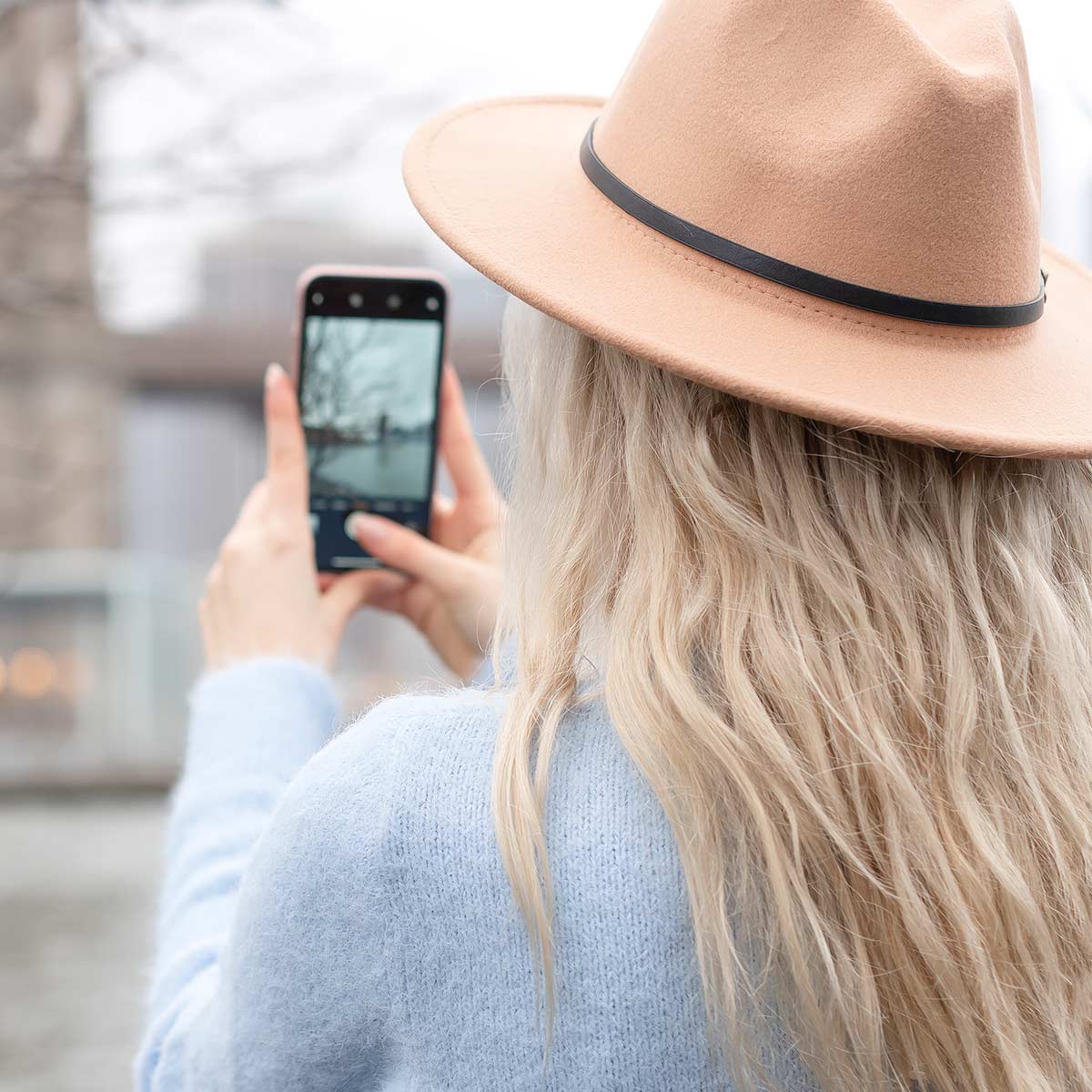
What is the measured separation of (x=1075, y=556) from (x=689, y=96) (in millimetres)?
426

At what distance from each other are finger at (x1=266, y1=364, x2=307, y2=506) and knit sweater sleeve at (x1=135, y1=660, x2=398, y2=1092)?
1.34 ft

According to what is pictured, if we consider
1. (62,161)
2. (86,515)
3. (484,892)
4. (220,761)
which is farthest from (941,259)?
(86,515)

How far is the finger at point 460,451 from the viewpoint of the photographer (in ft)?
4.70

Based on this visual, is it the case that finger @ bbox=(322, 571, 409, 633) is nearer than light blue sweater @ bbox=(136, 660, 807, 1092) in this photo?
No

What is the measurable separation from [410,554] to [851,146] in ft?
2.37

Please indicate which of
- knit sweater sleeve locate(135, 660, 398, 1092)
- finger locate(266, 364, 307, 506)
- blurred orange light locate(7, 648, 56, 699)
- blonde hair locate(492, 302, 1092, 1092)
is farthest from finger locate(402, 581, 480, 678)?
blurred orange light locate(7, 648, 56, 699)

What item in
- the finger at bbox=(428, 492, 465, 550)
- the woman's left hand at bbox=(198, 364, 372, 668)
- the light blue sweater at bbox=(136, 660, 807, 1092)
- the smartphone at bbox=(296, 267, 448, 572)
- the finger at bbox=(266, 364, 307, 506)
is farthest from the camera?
the finger at bbox=(428, 492, 465, 550)

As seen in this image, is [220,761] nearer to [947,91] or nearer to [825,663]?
[825,663]

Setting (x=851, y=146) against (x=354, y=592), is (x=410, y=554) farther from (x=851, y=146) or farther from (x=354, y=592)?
(x=851, y=146)

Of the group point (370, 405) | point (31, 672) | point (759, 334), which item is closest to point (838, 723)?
point (759, 334)

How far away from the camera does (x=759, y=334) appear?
77 centimetres

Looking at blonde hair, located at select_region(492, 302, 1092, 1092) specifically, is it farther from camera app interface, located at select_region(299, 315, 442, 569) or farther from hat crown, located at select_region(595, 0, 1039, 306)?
camera app interface, located at select_region(299, 315, 442, 569)

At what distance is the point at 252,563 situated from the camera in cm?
118

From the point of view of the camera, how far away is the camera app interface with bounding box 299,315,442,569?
→ 4.47 ft
